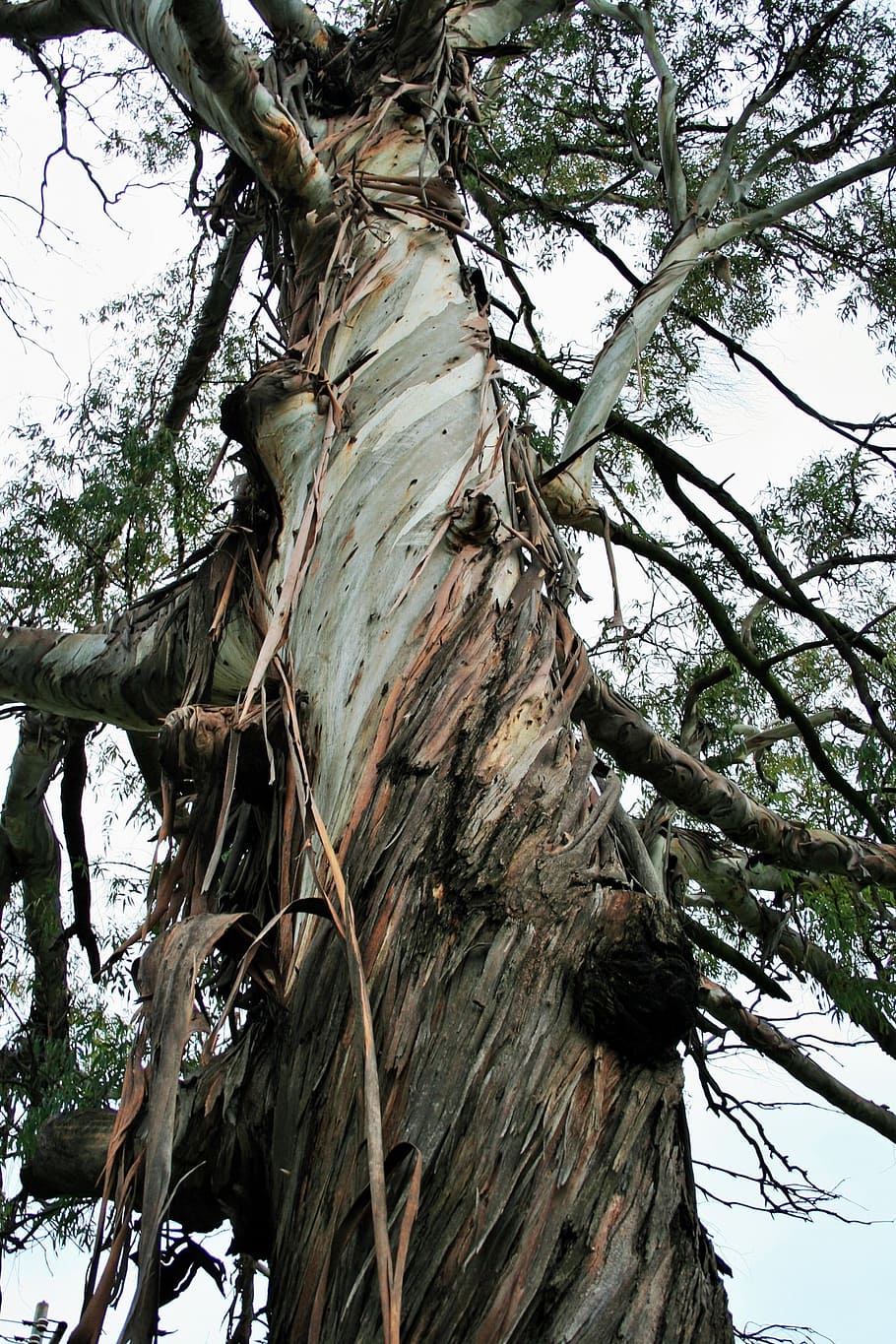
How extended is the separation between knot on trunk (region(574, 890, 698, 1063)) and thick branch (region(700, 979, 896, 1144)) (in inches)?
96.3

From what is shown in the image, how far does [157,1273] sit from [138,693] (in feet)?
4.50

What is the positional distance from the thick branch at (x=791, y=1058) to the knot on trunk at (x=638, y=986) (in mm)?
2447

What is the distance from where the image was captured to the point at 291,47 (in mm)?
2617

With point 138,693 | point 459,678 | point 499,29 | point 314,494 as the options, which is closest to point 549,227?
point 499,29

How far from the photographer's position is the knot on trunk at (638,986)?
79 centimetres

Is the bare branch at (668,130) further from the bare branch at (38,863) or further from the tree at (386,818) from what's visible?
the bare branch at (38,863)

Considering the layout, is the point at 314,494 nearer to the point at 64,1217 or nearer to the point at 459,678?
the point at 459,678

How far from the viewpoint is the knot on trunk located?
787mm

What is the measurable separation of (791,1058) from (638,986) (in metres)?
2.83

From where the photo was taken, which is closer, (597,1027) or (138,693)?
(597,1027)

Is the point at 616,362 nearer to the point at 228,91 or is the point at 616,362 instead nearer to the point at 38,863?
the point at 228,91

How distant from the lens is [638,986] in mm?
796

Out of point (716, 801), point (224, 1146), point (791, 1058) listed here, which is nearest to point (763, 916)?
point (791, 1058)

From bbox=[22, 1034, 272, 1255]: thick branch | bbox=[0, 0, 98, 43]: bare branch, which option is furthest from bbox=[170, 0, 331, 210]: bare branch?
bbox=[22, 1034, 272, 1255]: thick branch
